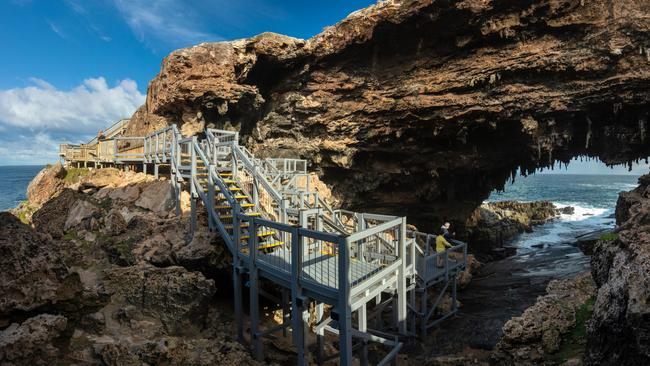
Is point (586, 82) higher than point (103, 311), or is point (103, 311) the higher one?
point (586, 82)

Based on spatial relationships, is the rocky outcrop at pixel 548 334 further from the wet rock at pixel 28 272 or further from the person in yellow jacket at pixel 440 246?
the wet rock at pixel 28 272

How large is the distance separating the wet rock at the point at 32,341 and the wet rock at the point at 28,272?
35 cm

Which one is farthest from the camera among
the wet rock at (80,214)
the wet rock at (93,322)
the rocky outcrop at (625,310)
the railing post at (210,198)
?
the wet rock at (80,214)

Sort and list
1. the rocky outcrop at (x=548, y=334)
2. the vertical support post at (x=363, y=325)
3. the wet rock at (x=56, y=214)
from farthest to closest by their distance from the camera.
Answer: the wet rock at (x=56, y=214)
the vertical support post at (x=363, y=325)
the rocky outcrop at (x=548, y=334)

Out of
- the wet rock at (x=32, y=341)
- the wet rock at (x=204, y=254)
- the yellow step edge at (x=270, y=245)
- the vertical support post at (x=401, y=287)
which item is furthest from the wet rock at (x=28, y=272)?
the vertical support post at (x=401, y=287)

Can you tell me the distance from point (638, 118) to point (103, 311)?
22.7 meters

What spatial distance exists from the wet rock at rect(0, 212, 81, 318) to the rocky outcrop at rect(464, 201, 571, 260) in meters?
25.0

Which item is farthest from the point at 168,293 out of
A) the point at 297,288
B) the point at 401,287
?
the point at 401,287

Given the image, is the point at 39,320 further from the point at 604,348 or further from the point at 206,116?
the point at 206,116

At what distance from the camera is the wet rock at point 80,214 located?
37.2ft

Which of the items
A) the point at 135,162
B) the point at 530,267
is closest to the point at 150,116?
the point at 135,162

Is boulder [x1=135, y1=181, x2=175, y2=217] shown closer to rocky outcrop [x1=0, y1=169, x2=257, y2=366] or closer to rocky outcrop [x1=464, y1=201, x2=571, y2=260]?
rocky outcrop [x1=0, y1=169, x2=257, y2=366]

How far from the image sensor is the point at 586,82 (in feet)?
48.0

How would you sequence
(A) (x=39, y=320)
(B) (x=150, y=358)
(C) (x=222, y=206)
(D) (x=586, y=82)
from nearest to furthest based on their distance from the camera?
(A) (x=39, y=320) → (B) (x=150, y=358) → (C) (x=222, y=206) → (D) (x=586, y=82)
